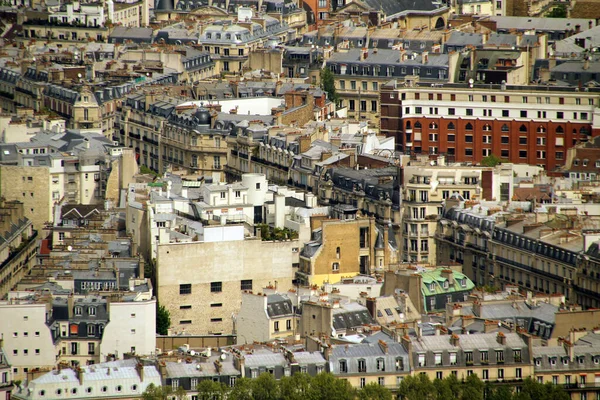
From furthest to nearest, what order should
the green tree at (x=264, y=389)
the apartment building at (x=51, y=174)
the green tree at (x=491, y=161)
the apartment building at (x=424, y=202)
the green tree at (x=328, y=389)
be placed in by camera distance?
the green tree at (x=491, y=161) < the apartment building at (x=51, y=174) < the apartment building at (x=424, y=202) < the green tree at (x=264, y=389) < the green tree at (x=328, y=389)

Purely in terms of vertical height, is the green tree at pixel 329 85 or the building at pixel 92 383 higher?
the green tree at pixel 329 85

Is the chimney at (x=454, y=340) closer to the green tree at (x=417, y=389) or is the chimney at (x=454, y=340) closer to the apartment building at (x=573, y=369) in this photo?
the green tree at (x=417, y=389)

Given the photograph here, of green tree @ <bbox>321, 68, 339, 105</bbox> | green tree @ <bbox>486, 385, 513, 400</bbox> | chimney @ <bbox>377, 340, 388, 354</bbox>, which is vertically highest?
green tree @ <bbox>321, 68, 339, 105</bbox>

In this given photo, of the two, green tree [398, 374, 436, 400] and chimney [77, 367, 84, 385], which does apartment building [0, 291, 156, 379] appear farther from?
green tree [398, 374, 436, 400]

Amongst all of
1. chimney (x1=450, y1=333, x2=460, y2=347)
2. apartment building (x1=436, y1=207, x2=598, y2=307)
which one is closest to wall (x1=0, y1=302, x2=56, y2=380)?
chimney (x1=450, y1=333, x2=460, y2=347)

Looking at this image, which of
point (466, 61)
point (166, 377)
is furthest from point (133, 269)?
point (466, 61)

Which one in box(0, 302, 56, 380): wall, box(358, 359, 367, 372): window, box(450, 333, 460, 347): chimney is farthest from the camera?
box(0, 302, 56, 380): wall

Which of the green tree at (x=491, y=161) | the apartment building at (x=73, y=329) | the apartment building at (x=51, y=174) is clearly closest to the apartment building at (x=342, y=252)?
the apartment building at (x=73, y=329)
